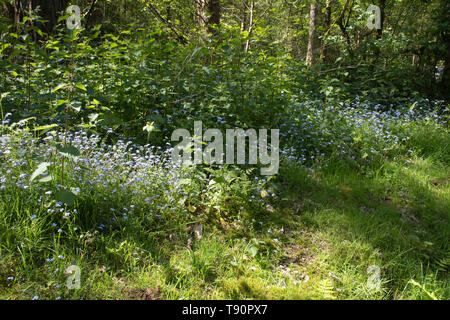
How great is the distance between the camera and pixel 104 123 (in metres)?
3.51

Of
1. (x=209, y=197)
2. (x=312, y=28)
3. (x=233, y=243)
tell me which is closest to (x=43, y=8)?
(x=209, y=197)

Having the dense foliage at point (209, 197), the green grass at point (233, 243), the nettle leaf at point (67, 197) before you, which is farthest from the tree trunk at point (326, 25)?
the nettle leaf at point (67, 197)

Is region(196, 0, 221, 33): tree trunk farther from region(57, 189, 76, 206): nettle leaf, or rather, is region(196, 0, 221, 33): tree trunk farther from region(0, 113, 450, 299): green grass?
region(57, 189, 76, 206): nettle leaf

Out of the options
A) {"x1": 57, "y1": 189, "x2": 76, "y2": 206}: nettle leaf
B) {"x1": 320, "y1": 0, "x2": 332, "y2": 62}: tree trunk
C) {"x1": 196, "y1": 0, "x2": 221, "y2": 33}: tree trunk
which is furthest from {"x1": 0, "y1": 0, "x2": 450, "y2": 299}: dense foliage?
{"x1": 320, "y1": 0, "x2": 332, "y2": 62}: tree trunk

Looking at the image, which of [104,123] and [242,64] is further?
[242,64]

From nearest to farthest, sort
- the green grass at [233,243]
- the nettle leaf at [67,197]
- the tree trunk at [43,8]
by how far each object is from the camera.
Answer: the green grass at [233,243]
the nettle leaf at [67,197]
the tree trunk at [43,8]

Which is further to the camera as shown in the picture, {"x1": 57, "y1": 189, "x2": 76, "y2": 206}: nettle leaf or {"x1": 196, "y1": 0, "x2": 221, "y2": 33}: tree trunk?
{"x1": 196, "y1": 0, "x2": 221, "y2": 33}: tree trunk

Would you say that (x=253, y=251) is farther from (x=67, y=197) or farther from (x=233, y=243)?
(x=67, y=197)

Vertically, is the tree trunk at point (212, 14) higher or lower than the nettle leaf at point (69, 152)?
higher

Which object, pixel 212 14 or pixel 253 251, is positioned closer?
pixel 253 251

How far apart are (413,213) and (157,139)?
3180 mm

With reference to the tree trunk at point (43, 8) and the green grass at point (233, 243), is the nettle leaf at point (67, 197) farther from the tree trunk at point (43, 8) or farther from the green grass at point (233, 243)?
the tree trunk at point (43, 8)
